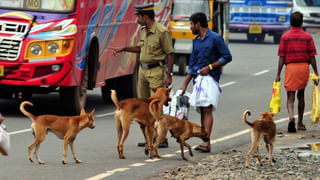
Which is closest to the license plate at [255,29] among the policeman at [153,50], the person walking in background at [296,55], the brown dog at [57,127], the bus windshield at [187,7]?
the bus windshield at [187,7]

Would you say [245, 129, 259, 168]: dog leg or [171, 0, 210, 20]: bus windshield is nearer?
[245, 129, 259, 168]: dog leg

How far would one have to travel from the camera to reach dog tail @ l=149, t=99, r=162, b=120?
13.0m

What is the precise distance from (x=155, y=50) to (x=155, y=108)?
1435 millimetres

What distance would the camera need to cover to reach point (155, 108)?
1315 cm

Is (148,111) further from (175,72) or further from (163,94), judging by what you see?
(175,72)

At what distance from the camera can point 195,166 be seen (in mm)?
12438

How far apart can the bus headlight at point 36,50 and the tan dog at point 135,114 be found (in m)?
4.28

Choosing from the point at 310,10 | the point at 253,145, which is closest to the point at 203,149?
the point at 253,145

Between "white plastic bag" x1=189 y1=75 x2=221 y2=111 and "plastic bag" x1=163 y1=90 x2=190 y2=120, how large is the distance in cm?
30

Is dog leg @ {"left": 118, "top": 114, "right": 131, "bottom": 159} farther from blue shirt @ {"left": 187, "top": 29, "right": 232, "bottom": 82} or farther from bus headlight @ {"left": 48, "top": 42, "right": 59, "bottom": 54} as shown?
bus headlight @ {"left": 48, "top": 42, "right": 59, "bottom": 54}

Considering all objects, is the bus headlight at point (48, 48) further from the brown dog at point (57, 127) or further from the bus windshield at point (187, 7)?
the bus windshield at point (187, 7)

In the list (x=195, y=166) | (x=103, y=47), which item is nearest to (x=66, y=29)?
(x=103, y=47)

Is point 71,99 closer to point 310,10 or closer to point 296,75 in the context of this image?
point 296,75

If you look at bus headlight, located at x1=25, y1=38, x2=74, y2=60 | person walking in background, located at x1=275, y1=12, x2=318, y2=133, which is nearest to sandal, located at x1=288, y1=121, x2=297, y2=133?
person walking in background, located at x1=275, y1=12, x2=318, y2=133
